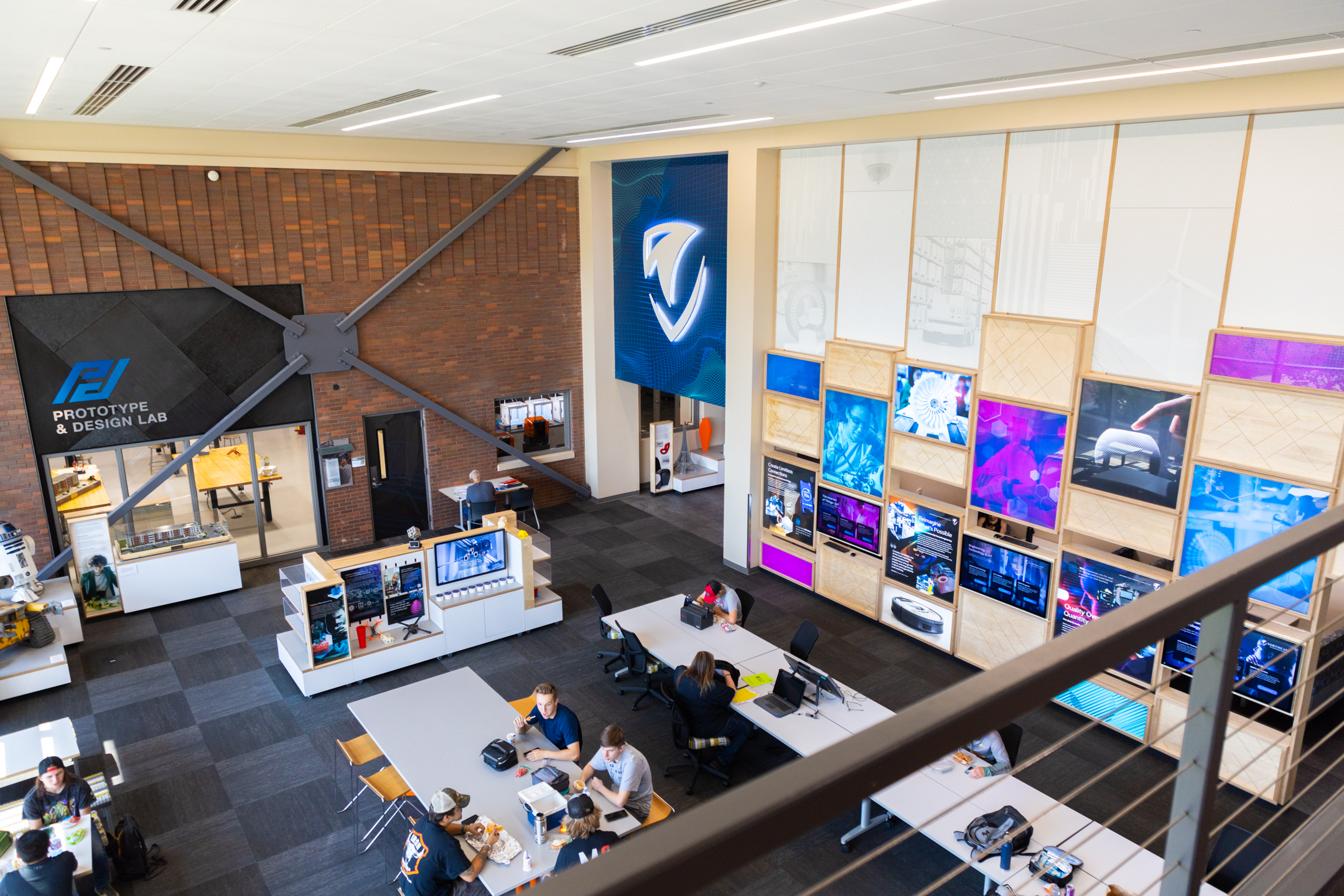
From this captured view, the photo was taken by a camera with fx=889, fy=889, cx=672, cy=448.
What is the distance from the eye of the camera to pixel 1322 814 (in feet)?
5.63

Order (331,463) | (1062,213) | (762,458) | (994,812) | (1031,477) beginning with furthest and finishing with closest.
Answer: (331,463)
(762,458)
(1031,477)
(1062,213)
(994,812)

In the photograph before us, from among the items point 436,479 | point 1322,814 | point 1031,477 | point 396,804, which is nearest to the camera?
point 1322,814

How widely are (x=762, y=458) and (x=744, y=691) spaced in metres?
4.21

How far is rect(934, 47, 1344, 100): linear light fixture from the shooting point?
513 centimetres

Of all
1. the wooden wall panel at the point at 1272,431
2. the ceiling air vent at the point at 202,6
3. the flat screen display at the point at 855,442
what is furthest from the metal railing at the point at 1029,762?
the flat screen display at the point at 855,442

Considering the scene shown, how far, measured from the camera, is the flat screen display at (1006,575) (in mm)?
8062

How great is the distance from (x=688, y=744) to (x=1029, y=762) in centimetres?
649

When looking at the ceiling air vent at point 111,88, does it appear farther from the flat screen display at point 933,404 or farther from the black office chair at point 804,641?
the flat screen display at point 933,404

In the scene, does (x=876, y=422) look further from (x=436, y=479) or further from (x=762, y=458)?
(x=436, y=479)

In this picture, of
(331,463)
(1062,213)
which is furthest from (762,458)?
(331,463)

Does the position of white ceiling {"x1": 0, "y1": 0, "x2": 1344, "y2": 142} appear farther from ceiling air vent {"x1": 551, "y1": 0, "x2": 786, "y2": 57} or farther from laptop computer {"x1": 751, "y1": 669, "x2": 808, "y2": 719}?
laptop computer {"x1": 751, "y1": 669, "x2": 808, "y2": 719}

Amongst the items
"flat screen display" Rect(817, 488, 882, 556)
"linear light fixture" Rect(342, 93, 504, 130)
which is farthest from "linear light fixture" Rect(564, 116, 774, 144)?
"flat screen display" Rect(817, 488, 882, 556)

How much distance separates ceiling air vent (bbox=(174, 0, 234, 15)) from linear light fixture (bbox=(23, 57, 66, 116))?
6.35 feet

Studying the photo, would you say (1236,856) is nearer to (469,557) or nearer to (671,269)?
(469,557)
